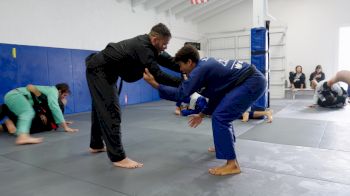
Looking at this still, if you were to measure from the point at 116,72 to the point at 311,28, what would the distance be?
10954 millimetres

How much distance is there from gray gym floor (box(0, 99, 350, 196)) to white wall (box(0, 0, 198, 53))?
2706 millimetres

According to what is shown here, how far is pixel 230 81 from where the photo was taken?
8.63 ft

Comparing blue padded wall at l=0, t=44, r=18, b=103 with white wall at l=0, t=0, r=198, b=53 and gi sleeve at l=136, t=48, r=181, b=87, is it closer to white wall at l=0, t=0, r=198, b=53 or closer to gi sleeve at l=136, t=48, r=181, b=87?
white wall at l=0, t=0, r=198, b=53

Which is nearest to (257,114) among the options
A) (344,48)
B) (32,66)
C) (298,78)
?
(32,66)

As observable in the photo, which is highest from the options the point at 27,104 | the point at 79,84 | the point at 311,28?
the point at 311,28

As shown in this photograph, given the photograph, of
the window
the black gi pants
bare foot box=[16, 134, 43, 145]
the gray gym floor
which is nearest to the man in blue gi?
the gray gym floor

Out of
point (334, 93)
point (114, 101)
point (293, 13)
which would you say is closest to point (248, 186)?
point (114, 101)

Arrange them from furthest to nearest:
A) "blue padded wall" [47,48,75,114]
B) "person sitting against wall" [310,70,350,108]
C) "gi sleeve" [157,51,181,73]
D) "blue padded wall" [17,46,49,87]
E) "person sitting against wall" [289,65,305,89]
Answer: "person sitting against wall" [289,65,305,89]
"person sitting against wall" [310,70,350,108]
"blue padded wall" [47,48,75,114]
"blue padded wall" [17,46,49,87]
"gi sleeve" [157,51,181,73]

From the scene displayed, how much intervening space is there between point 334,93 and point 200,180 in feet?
19.4

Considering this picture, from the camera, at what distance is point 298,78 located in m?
10.7

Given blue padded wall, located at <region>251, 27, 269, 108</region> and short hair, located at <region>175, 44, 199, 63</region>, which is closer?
short hair, located at <region>175, 44, 199, 63</region>

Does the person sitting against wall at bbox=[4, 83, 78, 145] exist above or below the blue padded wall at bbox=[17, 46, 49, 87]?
below

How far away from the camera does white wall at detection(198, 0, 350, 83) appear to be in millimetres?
10867

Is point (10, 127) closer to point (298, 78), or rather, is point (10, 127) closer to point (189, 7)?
point (189, 7)
